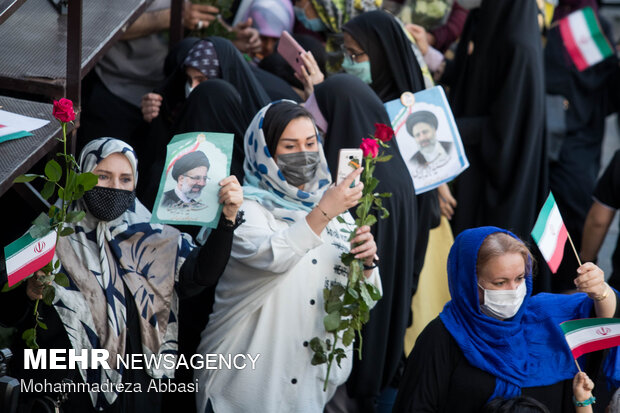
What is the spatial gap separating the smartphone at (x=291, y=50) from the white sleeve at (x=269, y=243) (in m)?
1.30

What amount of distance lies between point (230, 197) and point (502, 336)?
1.08 m

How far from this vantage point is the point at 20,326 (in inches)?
130

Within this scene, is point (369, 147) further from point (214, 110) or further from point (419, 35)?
point (419, 35)

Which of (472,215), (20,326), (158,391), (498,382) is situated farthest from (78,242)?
(472,215)

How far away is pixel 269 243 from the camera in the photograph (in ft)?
10.8

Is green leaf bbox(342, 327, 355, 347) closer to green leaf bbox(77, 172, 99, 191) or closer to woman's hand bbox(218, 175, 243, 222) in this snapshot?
woman's hand bbox(218, 175, 243, 222)

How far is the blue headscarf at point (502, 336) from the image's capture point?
10.4 ft

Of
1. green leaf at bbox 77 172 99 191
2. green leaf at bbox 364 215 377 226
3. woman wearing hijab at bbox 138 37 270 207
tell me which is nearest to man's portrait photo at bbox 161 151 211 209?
green leaf at bbox 77 172 99 191

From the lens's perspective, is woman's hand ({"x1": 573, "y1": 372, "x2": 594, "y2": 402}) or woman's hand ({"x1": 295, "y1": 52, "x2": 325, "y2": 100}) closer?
woman's hand ({"x1": 573, "y1": 372, "x2": 594, "y2": 402})

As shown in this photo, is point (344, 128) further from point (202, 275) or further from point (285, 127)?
point (202, 275)

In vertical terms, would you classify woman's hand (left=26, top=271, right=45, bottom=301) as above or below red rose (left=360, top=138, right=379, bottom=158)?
below

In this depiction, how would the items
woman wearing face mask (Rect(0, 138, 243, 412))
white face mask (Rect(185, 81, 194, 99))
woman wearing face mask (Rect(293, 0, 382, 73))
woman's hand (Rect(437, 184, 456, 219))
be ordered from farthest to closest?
woman wearing face mask (Rect(293, 0, 382, 73)) → woman's hand (Rect(437, 184, 456, 219)) → white face mask (Rect(185, 81, 194, 99)) → woman wearing face mask (Rect(0, 138, 243, 412))

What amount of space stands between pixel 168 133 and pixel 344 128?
3.03 feet

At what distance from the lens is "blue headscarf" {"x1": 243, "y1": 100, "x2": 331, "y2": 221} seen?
3.46 meters
